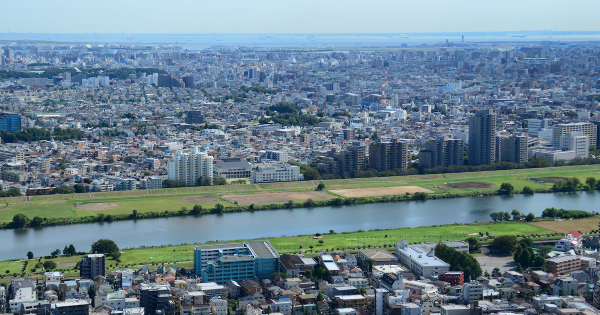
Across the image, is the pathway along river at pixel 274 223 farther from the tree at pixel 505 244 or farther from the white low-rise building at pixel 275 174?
the white low-rise building at pixel 275 174

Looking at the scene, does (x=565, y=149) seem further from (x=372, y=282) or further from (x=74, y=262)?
(x=74, y=262)

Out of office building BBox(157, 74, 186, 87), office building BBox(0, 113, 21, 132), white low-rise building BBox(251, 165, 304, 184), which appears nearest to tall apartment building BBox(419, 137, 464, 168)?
white low-rise building BBox(251, 165, 304, 184)

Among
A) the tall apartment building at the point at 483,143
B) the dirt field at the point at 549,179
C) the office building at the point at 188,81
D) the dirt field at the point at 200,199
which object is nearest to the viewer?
the dirt field at the point at 200,199

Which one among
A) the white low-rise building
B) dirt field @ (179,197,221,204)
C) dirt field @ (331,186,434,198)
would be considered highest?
the white low-rise building

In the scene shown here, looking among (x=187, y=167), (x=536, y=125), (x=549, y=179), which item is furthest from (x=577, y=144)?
(x=187, y=167)

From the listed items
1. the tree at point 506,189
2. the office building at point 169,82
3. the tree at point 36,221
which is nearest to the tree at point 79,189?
the tree at point 36,221

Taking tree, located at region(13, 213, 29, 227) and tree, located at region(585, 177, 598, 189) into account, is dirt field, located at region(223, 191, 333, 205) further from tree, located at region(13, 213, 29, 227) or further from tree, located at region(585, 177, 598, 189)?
tree, located at region(585, 177, 598, 189)
